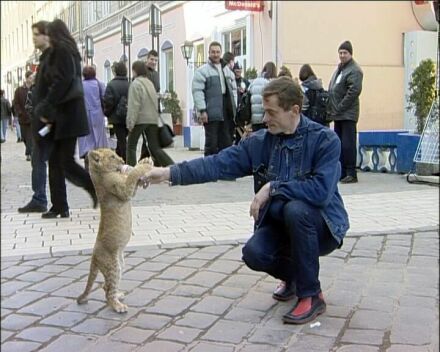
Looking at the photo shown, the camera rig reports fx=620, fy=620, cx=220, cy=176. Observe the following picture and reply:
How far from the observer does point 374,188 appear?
7664 millimetres

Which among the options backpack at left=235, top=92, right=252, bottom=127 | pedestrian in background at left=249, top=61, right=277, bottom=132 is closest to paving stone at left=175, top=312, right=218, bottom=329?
pedestrian in background at left=249, top=61, right=277, bottom=132

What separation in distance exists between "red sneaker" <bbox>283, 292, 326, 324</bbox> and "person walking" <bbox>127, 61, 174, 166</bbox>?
1.01 meters

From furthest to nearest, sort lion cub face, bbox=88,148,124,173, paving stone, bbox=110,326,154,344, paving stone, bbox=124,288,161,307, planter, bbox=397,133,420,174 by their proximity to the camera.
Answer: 1. planter, bbox=397,133,420,174
2. paving stone, bbox=124,288,161,307
3. paving stone, bbox=110,326,154,344
4. lion cub face, bbox=88,148,124,173

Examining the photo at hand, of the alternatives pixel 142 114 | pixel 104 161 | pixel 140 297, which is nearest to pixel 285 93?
pixel 142 114

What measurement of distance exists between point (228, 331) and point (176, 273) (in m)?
1.00

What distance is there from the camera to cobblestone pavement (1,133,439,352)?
2.84m

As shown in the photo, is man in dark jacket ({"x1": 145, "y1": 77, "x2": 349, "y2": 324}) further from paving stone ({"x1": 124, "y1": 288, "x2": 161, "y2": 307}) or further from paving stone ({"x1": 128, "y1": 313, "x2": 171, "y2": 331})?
paving stone ({"x1": 124, "y1": 288, "x2": 161, "y2": 307})

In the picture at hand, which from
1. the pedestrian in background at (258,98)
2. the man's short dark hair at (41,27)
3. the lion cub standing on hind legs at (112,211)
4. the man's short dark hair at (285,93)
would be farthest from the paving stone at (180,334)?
the pedestrian in background at (258,98)

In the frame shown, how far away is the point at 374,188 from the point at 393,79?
13.5 ft

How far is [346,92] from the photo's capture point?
8.04m

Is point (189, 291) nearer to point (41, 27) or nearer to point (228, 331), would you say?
point (228, 331)

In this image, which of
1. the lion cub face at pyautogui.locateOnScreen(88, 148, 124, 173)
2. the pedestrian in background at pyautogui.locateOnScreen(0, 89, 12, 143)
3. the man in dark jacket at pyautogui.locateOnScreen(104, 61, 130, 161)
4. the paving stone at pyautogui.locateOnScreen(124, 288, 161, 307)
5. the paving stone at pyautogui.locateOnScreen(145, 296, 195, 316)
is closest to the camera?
the pedestrian in background at pyautogui.locateOnScreen(0, 89, 12, 143)

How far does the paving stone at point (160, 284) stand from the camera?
3660mm

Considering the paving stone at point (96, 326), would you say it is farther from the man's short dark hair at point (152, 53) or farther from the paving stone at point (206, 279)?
the man's short dark hair at point (152, 53)
